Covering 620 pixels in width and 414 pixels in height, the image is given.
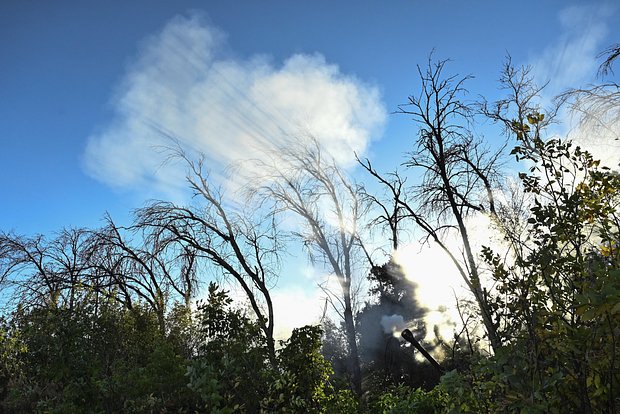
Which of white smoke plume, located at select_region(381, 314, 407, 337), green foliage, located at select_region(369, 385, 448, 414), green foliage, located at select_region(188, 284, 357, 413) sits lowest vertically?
green foliage, located at select_region(369, 385, 448, 414)

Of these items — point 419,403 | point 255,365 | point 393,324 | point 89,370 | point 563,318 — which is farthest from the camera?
point 393,324

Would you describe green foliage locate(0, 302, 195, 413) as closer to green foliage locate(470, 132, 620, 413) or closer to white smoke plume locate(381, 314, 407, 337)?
green foliage locate(470, 132, 620, 413)

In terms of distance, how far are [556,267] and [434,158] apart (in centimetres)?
580

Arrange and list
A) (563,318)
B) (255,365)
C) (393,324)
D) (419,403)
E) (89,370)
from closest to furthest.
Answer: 1. (563,318)
2. (255,365)
3. (89,370)
4. (419,403)
5. (393,324)

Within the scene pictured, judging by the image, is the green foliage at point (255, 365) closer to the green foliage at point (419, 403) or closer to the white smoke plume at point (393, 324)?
the green foliage at point (419, 403)

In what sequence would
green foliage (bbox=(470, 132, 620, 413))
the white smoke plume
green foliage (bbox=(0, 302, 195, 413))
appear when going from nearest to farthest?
green foliage (bbox=(470, 132, 620, 413))
green foliage (bbox=(0, 302, 195, 413))
the white smoke plume

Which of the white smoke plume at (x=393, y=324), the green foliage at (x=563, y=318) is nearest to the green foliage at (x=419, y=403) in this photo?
the green foliage at (x=563, y=318)

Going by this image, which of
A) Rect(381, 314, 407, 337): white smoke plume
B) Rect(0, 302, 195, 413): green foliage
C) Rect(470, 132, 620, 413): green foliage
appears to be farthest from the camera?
Rect(381, 314, 407, 337): white smoke plume

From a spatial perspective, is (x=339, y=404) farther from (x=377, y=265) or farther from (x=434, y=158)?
(x=377, y=265)

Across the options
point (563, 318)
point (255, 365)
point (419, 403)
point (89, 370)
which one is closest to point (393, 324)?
point (419, 403)

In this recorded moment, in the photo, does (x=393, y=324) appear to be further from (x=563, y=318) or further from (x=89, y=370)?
(x=563, y=318)

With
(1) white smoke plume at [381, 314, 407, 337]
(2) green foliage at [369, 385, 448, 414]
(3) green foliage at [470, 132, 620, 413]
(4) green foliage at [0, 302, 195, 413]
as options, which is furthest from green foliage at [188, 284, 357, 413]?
(1) white smoke plume at [381, 314, 407, 337]

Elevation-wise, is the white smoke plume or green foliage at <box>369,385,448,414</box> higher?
the white smoke plume

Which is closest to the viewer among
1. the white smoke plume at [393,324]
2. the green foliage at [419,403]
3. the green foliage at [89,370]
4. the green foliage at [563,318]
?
the green foliage at [563,318]
